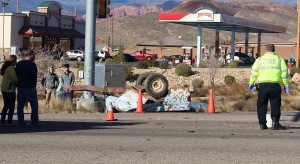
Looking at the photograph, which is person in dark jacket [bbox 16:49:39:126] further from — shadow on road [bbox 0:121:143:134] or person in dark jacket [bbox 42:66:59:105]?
person in dark jacket [bbox 42:66:59:105]

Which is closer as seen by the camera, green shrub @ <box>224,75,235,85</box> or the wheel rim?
the wheel rim

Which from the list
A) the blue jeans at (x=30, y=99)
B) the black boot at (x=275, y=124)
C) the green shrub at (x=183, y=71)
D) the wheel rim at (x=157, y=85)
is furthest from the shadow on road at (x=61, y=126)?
the green shrub at (x=183, y=71)

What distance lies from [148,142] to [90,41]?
10235mm

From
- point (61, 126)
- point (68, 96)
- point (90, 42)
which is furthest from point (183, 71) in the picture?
point (61, 126)

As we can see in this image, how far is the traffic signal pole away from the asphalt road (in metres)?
4.74

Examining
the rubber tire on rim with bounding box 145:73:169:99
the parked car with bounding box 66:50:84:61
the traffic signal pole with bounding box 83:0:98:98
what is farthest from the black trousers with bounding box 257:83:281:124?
the parked car with bounding box 66:50:84:61

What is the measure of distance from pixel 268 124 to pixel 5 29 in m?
62.7

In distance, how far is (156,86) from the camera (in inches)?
937

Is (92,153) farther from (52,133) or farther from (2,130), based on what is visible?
(2,130)

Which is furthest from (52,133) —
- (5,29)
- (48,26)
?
(48,26)

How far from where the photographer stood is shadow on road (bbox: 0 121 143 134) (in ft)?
48.6

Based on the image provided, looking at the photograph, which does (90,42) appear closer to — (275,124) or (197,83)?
(275,124)

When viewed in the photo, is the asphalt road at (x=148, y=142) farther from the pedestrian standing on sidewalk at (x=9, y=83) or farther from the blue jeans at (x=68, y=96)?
the blue jeans at (x=68, y=96)

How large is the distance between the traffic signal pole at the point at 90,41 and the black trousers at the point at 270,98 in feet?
27.9
